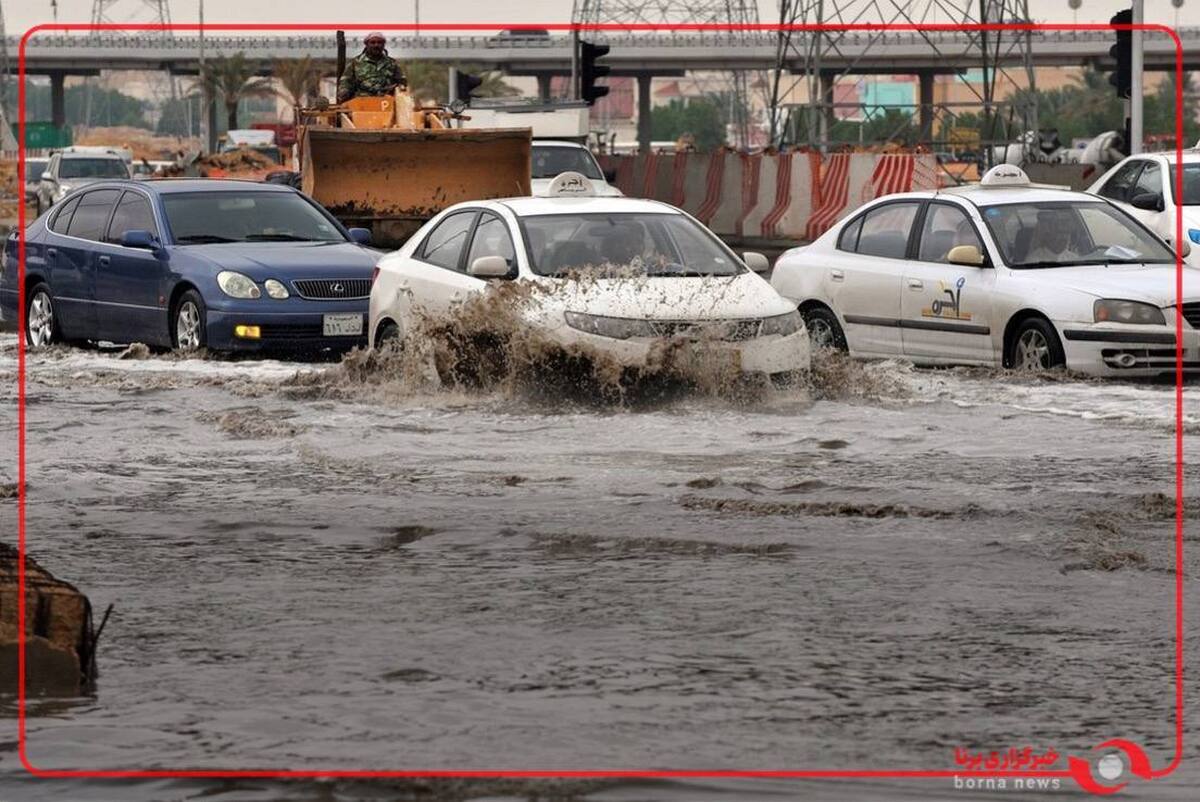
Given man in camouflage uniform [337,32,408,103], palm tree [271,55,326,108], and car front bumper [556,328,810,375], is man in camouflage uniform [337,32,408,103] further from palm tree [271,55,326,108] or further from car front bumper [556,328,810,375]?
palm tree [271,55,326,108]

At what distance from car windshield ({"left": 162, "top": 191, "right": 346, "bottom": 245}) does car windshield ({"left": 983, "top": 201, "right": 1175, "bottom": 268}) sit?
18.4 feet

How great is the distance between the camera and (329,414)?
14281 mm

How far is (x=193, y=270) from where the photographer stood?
58.1 feet

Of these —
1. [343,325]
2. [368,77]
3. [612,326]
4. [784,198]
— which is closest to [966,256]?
[612,326]

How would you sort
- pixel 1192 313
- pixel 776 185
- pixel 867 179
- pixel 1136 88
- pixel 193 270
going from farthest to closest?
pixel 776 185 → pixel 867 179 → pixel 1136 88 → pixel 193 270 → pixel 1192 313

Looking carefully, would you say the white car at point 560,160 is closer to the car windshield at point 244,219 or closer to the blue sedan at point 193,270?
the blue sedan at point 193,270

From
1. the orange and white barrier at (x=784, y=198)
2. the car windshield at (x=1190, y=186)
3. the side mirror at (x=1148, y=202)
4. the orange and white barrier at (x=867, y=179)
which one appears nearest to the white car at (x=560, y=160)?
the orange and white barrier at (x=867, y=179)

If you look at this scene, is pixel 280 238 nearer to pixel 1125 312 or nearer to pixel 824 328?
pixel 824 328

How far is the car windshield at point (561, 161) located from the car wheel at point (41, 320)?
481 inches

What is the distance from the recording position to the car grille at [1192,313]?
15258 millimetres

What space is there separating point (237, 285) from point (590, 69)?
18134mm

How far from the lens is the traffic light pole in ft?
96.3

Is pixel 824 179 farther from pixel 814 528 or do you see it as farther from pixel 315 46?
pixel 315 46

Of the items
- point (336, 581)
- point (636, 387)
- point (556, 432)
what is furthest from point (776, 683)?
point (636, 387)
